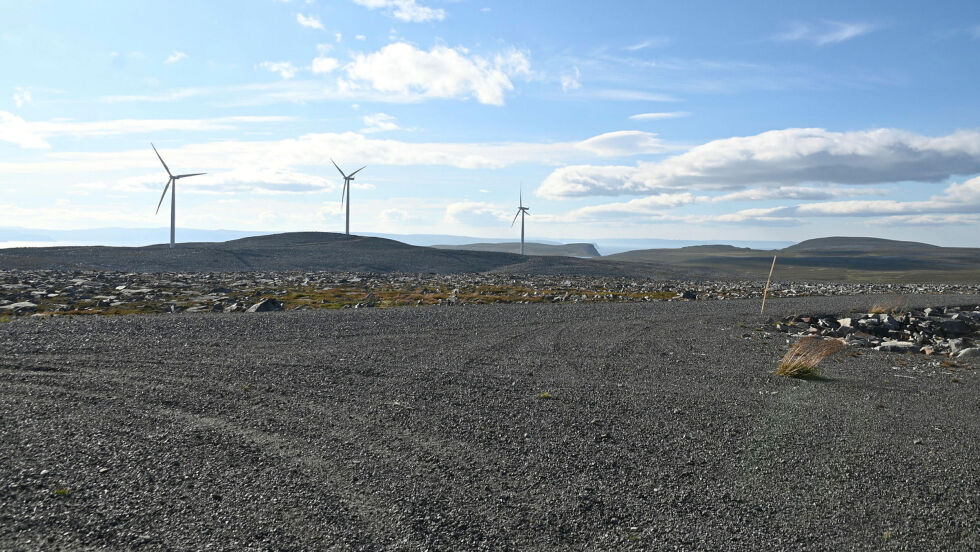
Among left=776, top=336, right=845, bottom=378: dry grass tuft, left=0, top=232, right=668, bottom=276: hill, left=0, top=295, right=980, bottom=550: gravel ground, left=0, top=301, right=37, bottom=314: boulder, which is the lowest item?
left=0, top=295, right=980, bottom=550: gravel ground

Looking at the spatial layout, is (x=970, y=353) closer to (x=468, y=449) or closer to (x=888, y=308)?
(x=888, y=308)

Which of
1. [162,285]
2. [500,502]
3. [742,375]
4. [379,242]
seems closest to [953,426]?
[742,375]

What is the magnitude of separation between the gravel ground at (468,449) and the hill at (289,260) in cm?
5188

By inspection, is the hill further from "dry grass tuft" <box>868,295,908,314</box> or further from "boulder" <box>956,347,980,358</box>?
Answer: "boulder" <box>956,347,980,358</box>

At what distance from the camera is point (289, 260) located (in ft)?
248

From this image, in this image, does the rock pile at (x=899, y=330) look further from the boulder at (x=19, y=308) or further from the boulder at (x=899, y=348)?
the boulder at (x=19, y=308)

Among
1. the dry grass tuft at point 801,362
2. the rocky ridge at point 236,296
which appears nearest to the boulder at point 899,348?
the dry grass tuft at point 801,362

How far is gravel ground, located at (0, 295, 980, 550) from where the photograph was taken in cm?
690

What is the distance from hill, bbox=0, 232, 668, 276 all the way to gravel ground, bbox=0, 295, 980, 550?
51877 millimetres

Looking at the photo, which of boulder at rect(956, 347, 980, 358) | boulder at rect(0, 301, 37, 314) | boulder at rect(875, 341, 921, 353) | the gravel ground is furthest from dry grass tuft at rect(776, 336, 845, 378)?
boulder at rect(0, 301, 37, 314)

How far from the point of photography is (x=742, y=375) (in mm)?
15703

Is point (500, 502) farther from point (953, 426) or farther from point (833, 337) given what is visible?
point (833, 337)

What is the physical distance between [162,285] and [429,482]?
35.8 meters

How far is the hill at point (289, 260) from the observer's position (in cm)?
6400
